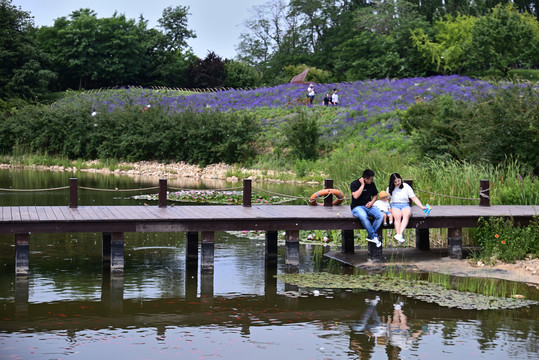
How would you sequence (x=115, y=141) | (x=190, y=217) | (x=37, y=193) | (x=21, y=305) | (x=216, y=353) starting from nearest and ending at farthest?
(x=216, y=353) → (x=21, y=305) → (x=190, y=217) → (x=37, y=193) → (x=115, y=141)

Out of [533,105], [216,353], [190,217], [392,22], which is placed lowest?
[216,353]

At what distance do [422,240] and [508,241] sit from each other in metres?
1.98

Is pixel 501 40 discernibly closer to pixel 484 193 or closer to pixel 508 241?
pixel 484 193

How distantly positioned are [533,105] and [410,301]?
10073 mm

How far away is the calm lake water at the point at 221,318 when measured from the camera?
10.3 metres

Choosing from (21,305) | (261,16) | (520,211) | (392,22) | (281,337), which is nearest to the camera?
(281,337)

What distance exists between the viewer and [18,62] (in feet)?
235

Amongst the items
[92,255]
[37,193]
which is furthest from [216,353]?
[37,193]

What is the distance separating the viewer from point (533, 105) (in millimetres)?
20922

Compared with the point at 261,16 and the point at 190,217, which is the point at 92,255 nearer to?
the point at 190,217

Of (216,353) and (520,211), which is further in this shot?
(520,211)

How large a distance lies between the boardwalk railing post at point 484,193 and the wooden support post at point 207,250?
6.36 m

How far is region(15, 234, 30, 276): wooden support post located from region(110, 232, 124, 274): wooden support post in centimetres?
158

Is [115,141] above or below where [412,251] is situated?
above
